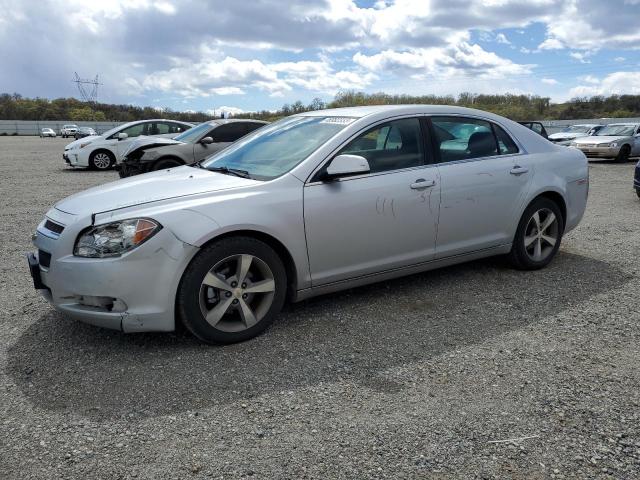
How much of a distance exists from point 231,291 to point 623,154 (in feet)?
64.3

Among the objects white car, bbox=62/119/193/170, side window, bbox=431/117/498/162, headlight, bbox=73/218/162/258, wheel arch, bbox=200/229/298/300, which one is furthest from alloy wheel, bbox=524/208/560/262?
white car, bbox=62/119/193/170

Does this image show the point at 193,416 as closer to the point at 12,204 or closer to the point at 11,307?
the point at 11,307

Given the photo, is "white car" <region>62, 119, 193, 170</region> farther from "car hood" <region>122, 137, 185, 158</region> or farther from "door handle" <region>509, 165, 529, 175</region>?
"door handle" <region>509, 165, 529, 175</region>

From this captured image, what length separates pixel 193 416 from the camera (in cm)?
277

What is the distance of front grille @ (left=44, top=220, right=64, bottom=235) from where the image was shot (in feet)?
11.3

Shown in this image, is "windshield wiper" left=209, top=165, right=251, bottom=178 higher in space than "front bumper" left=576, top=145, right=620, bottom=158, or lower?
higher

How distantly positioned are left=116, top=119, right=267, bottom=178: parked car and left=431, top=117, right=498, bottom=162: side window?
6564mm

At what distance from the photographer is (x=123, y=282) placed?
10.6 feet

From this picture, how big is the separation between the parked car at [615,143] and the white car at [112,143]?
13.9 meters

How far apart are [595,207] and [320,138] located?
Result: 680 cm

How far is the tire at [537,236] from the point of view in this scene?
16.4 ft

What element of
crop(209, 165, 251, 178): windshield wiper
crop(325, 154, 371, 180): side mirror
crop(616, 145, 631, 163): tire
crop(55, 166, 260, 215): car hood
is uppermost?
crop(325, 154, 371, 180): side mirror

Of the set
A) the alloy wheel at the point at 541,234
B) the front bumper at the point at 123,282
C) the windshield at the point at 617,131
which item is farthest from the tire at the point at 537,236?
the windshield at the point at 617,131

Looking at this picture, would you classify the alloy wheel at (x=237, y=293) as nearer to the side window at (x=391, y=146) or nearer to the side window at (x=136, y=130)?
the side window at (x=391, y=146)
